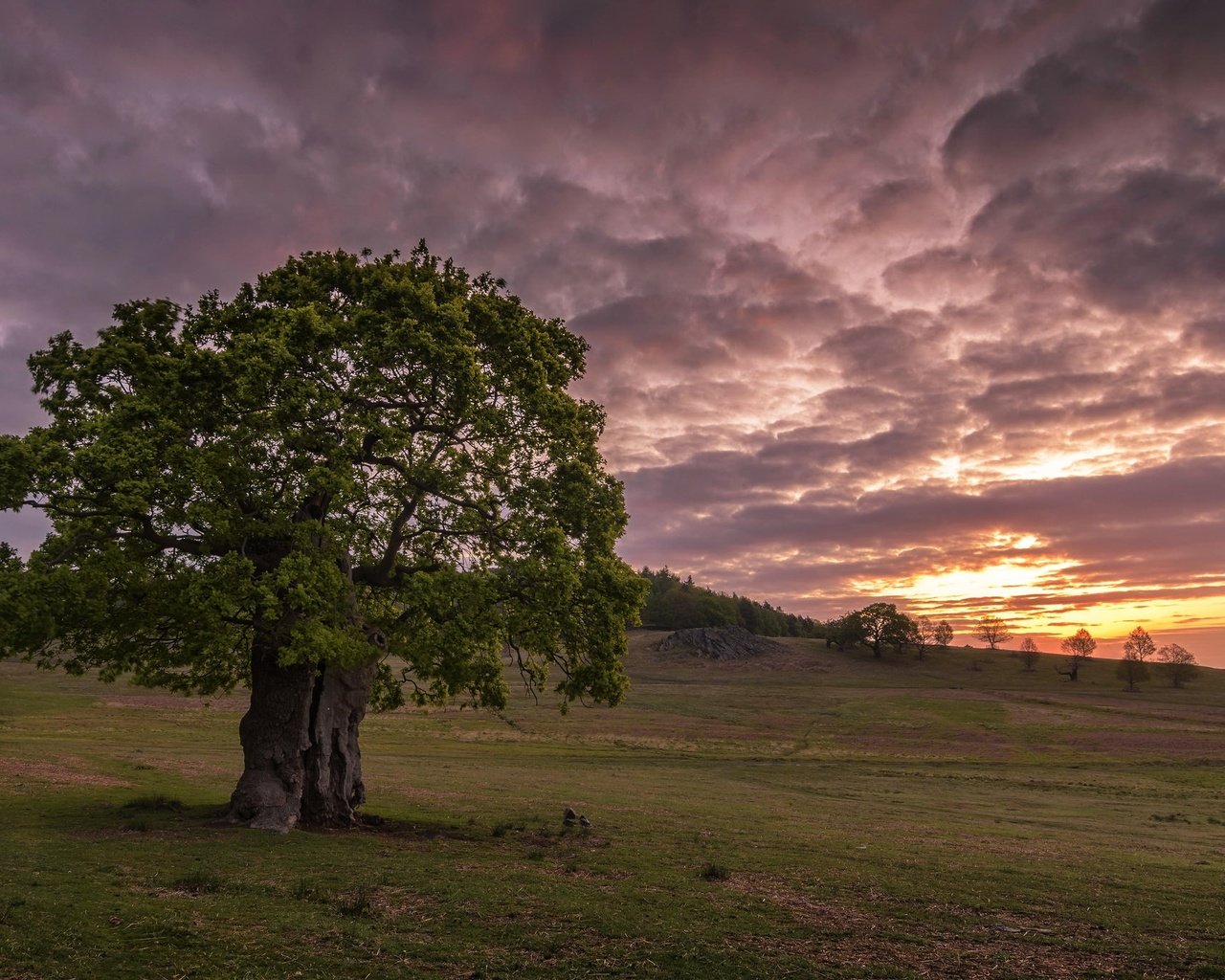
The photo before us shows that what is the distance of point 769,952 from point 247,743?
1942 centimetres

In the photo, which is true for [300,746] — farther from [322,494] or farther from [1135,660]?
[1135,660]

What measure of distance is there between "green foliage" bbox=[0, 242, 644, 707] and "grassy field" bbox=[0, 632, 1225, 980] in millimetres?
5535

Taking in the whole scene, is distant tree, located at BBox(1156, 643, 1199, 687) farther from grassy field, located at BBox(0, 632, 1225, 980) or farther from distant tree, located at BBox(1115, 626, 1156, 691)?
grassy field, located at BBox(0, 632, 1225, 980)

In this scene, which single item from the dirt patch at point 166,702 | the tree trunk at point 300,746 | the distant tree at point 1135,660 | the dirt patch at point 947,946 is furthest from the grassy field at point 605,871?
the distant tree at point 1135,660

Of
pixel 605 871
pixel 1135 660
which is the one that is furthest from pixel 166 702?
pixel 1135 660

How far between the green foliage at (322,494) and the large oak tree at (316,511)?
0.28 feet

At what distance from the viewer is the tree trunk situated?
2495cm

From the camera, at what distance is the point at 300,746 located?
25.5 meters

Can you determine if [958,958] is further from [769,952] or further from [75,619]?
A: [75,619]

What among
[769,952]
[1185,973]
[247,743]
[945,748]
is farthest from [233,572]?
[945,748]

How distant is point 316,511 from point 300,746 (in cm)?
789

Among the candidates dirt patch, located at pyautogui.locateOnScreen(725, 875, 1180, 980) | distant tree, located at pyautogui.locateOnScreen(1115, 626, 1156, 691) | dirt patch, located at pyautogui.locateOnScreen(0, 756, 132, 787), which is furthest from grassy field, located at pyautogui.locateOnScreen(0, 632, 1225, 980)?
distant tree, located at pyautogui.locateOnScreen(1115, 626, 1156, 691)

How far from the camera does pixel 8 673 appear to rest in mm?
118625

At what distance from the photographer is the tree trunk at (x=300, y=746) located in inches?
982
